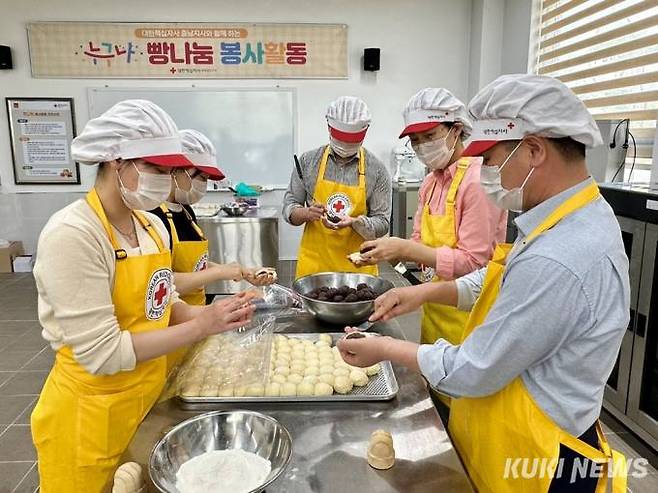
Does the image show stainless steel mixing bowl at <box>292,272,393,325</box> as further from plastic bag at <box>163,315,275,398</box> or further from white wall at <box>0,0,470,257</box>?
white wall at <box>0,0,470,257</box>

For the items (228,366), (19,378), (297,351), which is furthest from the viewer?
(19,378)

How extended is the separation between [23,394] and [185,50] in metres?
4.09

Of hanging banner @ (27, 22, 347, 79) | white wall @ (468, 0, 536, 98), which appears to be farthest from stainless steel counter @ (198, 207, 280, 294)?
white wall @ (468, 0, 536, 98)

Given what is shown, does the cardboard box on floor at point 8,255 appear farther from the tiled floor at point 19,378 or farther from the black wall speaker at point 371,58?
the black wall speaker at point 371,58

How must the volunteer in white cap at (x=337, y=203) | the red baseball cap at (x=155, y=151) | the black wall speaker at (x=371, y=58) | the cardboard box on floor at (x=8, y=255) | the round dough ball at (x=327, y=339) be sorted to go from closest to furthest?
the red baseball cap at (x=155, y=151) < the round dough ball at (x=327, y=339) < the volunteer in white cap at (x=337, y=203) < the black wall speaker at (x=371, y=58) < the cardboard box on floor at (x=8, y=255)

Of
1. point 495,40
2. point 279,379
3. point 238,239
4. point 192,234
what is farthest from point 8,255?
point 495,40

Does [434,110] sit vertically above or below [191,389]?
above

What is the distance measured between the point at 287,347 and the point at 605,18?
3595 millimetres

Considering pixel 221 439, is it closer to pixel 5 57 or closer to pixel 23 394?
pixel 23 394

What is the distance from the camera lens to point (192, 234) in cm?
204

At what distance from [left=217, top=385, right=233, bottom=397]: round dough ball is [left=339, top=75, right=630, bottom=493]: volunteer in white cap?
1.80 feet

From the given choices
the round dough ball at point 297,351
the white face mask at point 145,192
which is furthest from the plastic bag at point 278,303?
the white face mask at point 145,192

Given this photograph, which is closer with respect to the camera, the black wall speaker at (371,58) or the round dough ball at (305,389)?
the round dough ball at (305,389)

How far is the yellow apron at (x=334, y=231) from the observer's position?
265cm
